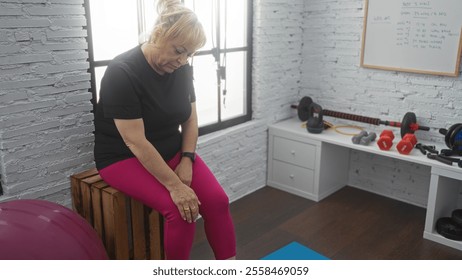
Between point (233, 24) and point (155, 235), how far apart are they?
152 cm

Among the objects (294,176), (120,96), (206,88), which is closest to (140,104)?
(120,96)

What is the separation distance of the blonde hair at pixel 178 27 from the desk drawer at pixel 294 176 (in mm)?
1578

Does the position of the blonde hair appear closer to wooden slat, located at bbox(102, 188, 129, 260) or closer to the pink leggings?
the pink leggings

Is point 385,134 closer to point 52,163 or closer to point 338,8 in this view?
point 338,8

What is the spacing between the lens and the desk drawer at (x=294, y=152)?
Result: 306 centimetres

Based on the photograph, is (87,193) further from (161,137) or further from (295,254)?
(295,254)

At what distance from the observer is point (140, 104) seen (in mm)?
1826

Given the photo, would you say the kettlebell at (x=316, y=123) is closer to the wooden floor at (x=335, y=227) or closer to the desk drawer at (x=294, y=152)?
the desk drawer at (x=294, y=152)

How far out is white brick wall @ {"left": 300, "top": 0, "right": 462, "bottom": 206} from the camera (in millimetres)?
2826

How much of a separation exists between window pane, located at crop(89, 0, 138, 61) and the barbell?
1359 millimetres

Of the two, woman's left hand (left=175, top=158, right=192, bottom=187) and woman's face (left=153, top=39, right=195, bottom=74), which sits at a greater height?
woman's face (left=153, top=39, right=195, bottom=74)

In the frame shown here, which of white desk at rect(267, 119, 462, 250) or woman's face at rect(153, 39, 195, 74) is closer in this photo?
woman's face at rect(153, 39, 195, 74)

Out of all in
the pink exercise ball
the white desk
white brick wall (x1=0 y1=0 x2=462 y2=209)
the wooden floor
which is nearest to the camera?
the pink exercise ball

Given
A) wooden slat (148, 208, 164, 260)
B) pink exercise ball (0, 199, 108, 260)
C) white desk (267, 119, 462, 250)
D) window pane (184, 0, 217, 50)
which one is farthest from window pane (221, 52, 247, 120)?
pink exercise ball (0, 199, 108, 260)
